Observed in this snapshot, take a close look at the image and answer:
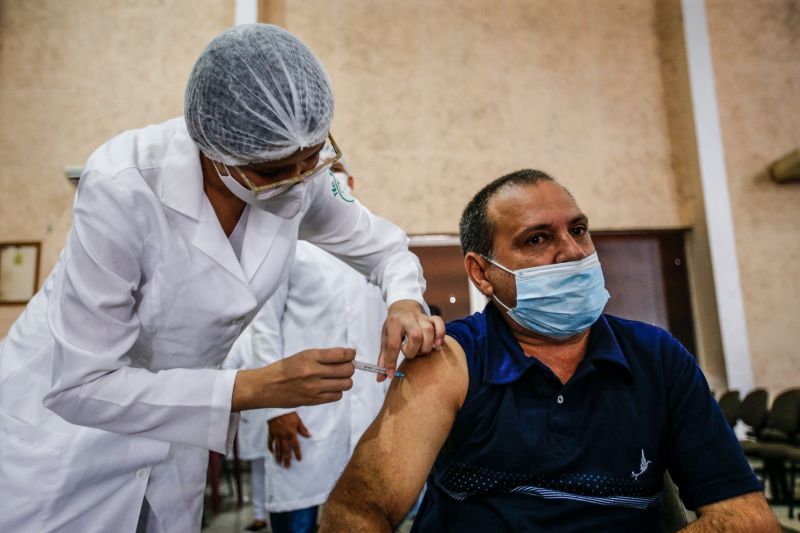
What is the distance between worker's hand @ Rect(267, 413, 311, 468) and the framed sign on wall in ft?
10.8

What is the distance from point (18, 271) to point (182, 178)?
4074 mm

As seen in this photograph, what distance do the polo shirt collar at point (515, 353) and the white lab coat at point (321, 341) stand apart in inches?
38.9

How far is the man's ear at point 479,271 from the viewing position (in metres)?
1.26

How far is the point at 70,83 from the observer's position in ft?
14.5

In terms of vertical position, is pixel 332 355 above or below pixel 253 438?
above

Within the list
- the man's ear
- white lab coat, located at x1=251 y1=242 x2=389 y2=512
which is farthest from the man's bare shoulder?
white lab coat, located at x1=251 y1=242 x2=389 y2=512

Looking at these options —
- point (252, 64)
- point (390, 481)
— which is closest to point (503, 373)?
point (390, 481)

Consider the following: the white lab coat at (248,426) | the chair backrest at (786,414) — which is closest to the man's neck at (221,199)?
the white lab coat at (248,426)

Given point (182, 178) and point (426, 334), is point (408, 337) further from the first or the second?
point (182, 178)

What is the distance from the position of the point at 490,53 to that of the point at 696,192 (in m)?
2.09

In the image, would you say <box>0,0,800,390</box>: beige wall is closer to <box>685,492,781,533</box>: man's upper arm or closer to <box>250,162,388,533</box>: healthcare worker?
<box>250,162,388,533</box>: healthcare worker

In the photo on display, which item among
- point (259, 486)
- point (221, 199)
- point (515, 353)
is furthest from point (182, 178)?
point (259, 486)

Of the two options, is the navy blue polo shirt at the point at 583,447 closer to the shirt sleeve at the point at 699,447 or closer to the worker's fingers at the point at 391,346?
the shirt sleeve at the point at 699,447

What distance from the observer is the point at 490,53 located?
4754 millimetres
